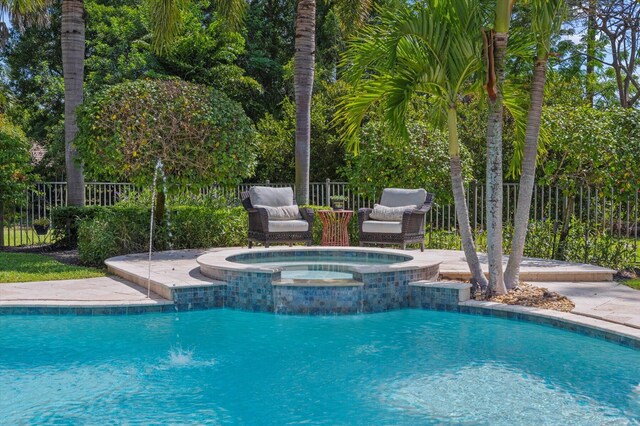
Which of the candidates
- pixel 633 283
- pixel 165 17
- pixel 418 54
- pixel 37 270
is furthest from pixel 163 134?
pixel 633 283

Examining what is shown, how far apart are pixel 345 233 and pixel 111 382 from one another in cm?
707

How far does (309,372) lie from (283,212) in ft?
19.7

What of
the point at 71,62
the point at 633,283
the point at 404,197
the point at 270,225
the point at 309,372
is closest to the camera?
the point at 309,372

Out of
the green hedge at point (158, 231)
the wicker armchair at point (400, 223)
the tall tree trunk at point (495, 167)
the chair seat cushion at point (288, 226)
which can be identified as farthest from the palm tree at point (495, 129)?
the green hedge at point (158, 231)

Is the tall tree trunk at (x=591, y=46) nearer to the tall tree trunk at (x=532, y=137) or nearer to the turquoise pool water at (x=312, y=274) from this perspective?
the tall tree trunk at (x=532, y=137)

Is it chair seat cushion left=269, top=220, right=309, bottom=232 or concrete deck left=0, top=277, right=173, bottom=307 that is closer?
concrete deck left=0, top=277, right=173, bottom=307

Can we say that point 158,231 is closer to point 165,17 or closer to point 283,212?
point 283,212

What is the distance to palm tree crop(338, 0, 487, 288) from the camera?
6.79 m

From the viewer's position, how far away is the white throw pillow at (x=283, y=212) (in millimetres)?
10578

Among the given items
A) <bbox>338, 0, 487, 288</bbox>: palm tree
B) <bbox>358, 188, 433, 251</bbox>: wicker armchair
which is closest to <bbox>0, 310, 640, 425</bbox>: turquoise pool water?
<bbox>338, 0, 487, 288</bbox>: palm tree

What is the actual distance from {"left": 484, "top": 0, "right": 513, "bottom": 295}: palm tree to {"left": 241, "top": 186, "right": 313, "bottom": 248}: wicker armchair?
4113mm

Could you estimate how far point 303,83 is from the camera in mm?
12117

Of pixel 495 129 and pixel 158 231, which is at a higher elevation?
pixel 495 129

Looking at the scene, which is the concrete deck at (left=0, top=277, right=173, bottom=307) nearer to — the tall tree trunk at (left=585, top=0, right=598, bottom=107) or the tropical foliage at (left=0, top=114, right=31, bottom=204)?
the tropical foliage at (left=0, top=114, right=31, bottom=204)
